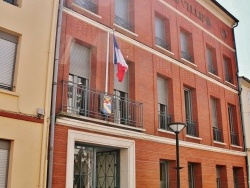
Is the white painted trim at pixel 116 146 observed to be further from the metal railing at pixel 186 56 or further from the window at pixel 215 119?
the window at pixel 215 119

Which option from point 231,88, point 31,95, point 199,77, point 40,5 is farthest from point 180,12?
point 31,95

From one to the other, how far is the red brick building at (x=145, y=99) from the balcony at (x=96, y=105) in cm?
3

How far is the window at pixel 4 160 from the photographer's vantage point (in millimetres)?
8531

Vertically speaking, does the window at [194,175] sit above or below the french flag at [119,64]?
below

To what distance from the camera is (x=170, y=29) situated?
1534 cm

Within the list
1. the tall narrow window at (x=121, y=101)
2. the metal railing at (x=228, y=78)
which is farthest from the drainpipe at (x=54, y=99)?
the metal railing at (x=228, y=78)

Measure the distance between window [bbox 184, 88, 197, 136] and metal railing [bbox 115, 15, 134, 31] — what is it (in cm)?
387

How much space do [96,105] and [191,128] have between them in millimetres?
5466

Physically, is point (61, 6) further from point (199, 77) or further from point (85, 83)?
point (199, 77)

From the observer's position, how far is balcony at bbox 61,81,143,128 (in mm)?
10459

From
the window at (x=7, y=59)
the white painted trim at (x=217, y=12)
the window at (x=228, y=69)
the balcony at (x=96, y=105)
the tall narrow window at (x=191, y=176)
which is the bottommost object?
the tall narrow window at (x=191, y=176)

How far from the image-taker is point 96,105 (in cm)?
1109

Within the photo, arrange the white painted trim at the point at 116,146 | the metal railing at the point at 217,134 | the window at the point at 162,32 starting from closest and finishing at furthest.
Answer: the white painted trim at the point at 116,146
the window at the point at 162,32
the metal railing at the point at 217,134

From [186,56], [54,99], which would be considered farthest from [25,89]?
[186,56]
